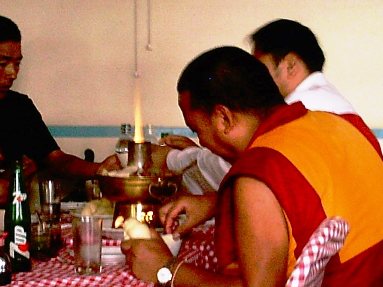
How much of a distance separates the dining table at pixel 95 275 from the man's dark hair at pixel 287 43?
2.58ft

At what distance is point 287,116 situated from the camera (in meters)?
1.43

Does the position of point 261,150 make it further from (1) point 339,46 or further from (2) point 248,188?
(1) point 339,46

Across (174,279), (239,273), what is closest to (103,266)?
(174,279)

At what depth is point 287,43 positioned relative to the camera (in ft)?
7.70

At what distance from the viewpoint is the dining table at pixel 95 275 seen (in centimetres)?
145

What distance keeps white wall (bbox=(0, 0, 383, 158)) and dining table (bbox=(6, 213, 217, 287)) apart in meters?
1.89

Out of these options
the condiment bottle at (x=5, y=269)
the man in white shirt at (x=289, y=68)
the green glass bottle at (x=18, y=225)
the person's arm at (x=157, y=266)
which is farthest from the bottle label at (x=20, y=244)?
the man in white shirt at (x=289, y=68)

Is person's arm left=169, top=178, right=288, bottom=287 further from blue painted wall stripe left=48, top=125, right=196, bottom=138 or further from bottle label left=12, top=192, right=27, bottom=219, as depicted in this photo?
blue painted wall stripe left=48, top=125, right=196, bottom=138

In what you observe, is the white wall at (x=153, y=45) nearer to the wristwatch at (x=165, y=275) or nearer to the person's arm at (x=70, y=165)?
the person's arm at (x=70, y=165)

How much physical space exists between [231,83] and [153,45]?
91.4 inches

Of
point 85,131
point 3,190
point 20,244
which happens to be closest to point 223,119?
point 20,244

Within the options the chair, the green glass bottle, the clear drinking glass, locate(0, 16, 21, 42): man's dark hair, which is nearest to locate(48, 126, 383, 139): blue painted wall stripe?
locate(0, 16, 21, 42): man's dark hair

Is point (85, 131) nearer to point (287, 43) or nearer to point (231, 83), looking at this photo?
point (287, 43)

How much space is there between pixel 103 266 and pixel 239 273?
38 centimetres
